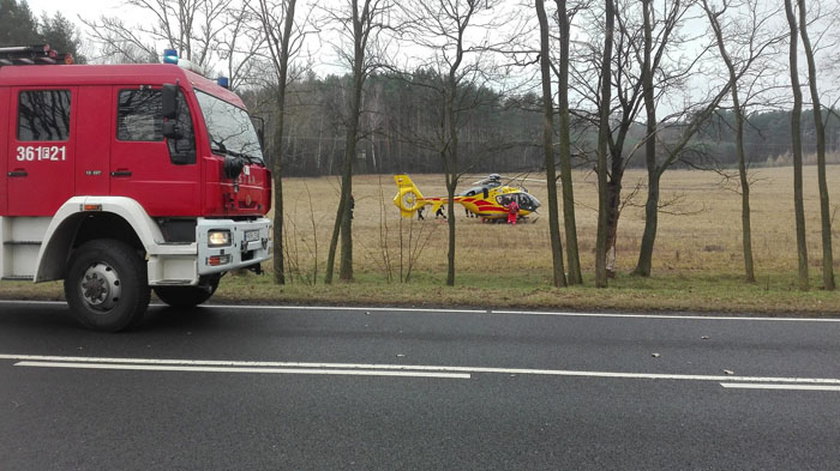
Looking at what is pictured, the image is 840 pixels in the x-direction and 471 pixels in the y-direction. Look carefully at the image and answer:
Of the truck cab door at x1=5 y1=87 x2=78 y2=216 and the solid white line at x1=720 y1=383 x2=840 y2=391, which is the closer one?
the solid white line at x1=720 y1=383 x2=840 y2=391

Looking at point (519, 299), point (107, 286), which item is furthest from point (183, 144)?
point (519, 299)

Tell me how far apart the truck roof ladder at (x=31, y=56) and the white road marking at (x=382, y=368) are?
3650 mm

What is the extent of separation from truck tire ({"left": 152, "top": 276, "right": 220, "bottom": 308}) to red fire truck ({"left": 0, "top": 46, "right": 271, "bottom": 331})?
59.7 inches

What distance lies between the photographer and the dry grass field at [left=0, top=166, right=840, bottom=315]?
911cm

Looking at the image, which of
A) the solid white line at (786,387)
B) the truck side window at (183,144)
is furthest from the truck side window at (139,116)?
the solid white line at (786,387)

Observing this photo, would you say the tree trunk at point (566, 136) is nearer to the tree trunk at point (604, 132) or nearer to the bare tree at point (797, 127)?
the tree trunk at point (604, 132)

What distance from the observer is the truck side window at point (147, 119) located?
642cm

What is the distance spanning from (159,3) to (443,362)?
47.6ft

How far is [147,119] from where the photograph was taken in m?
6.46

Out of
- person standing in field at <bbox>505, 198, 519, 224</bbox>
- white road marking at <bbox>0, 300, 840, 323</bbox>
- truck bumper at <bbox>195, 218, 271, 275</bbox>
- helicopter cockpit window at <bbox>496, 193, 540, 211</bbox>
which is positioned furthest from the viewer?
person standing in field at <bbox>505, 198, 519, 224</bbox>

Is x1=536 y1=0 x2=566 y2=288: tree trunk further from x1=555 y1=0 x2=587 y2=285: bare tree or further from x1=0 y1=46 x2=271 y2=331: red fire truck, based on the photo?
x1=0 y1=46 x2=271 y2=331: red fire truck

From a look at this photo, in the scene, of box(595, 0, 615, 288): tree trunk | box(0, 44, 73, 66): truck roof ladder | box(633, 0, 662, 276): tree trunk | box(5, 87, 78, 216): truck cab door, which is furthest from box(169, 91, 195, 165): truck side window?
box(633, 0, 662, 276): tree trunk

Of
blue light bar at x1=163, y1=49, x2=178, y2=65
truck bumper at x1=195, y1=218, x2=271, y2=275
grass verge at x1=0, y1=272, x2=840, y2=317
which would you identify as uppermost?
blue light bar at x1=163, y1=49, x2=178, y2=65

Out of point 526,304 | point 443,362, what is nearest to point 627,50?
point 526,304
